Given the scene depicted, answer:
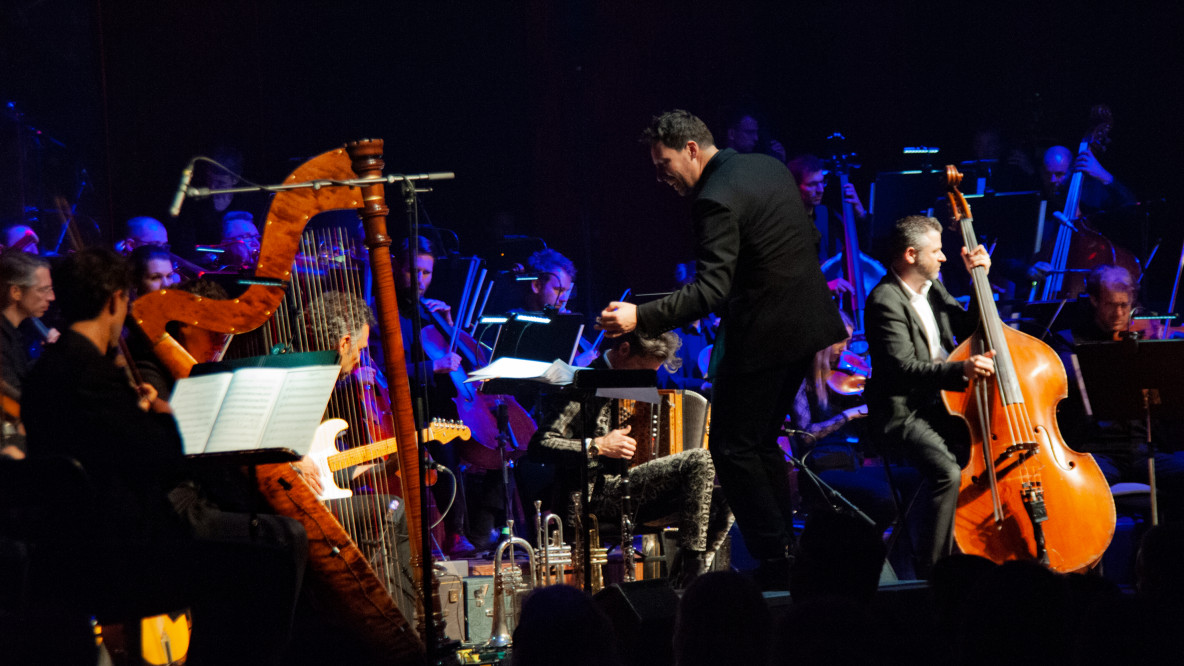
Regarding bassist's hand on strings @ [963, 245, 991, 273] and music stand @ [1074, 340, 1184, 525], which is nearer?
music stand @ [1074, 340, 1184, 525]

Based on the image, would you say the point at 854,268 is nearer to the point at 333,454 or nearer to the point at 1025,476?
the point at 1025,476

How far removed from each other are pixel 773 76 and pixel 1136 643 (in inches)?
304

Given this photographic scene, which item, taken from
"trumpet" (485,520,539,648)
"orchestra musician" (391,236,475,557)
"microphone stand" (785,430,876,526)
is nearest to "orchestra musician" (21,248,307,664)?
"trumpet" (485,520,539,648)

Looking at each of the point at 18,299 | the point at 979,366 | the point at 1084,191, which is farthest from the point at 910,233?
the point at 1084,191

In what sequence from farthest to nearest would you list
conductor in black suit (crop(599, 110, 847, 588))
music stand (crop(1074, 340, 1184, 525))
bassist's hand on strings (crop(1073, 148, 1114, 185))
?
bassist's hand on strings (crop(1073, 148, 1114, 185)) → music stand (crop(1074, 340, 1184, 525)) → conductor in black suit (crop(599, 110, 847, 588))

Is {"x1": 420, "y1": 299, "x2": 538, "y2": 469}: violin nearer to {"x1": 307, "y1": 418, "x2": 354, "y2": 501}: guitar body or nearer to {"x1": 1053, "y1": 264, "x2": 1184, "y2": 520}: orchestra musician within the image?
{"x1": 307, "y1": 418, "x2": 354, "y2": 501}: guitar body

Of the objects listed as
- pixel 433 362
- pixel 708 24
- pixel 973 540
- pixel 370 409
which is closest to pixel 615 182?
pixel 708 24

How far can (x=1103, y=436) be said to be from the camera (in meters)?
5.17

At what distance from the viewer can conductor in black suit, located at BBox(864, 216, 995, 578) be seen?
4.16 meters

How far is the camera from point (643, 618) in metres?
2.73

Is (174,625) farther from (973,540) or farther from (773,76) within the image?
(773,76)

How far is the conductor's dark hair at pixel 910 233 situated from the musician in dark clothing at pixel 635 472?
1.15 m

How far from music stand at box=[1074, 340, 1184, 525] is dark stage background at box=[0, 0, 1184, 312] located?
5034mm

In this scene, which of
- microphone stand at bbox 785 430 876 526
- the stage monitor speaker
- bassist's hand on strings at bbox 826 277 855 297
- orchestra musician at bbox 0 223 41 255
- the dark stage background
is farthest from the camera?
the dark stage background
